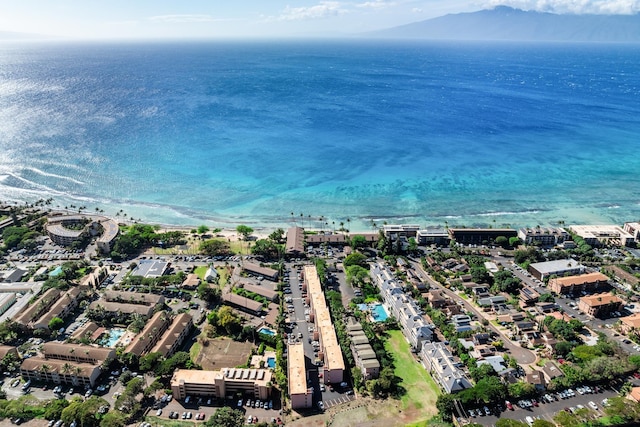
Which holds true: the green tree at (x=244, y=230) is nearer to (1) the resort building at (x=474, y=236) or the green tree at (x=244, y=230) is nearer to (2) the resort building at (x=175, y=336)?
(2) the resort building at (x=175, y=336)

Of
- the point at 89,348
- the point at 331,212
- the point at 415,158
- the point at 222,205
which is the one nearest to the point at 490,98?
the point at 415,158

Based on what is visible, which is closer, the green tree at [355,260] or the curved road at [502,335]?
the curved road at [502,335]

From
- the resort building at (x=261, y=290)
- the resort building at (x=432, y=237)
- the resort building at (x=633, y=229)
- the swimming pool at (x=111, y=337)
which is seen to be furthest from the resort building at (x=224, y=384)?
the resort building at (x=633, y=229)

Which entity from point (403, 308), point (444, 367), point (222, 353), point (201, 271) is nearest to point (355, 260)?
point (403, 308)

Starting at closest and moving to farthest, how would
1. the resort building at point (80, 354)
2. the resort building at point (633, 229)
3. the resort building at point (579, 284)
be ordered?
the resort building at point (80, 354) < the resort building at point (579, 284) < the resort building at point (633, 229)

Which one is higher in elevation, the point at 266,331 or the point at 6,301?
the point at 6,301

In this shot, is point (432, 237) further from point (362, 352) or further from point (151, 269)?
point (151, 269)

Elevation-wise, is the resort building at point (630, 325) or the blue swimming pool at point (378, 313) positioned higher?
the resort building at point (630, 325)
